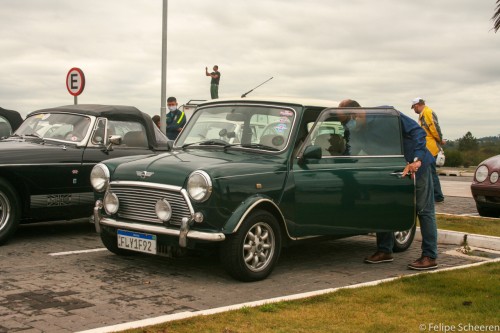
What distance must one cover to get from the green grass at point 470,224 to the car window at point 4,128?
692 centimetres

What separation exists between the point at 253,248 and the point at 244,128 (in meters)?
1.57

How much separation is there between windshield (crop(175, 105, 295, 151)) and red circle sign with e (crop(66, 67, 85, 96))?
8.51 m

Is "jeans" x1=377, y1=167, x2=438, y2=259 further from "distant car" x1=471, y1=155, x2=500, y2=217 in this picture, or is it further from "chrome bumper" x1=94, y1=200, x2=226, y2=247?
"distant car" x1=471, y1=155, x2=500, y2=217

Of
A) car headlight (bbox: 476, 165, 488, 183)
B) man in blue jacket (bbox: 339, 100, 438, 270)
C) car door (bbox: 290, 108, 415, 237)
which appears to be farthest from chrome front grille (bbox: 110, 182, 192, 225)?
car headlight (bbox: 476, 165, 488, 183)

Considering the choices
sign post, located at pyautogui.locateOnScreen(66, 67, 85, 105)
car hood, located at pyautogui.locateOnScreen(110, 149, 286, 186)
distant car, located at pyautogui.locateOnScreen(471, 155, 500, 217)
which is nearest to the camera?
car hood, located at pyautogui.locateOnScreen(110, 149, 286, 186)

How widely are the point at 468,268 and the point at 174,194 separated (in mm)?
3329

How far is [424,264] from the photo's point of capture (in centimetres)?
774

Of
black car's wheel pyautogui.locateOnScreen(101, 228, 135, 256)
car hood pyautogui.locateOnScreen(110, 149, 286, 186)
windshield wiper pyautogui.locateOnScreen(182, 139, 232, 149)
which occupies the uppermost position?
windshield wiper pyautogui.locateOnScreen(182, 139, 232, 149)

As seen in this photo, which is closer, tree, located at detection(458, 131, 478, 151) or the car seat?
the car seat

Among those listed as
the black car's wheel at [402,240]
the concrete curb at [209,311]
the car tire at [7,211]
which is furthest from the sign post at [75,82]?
the concrete curb at [209,311]

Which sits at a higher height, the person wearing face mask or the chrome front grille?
the person wearing face mask

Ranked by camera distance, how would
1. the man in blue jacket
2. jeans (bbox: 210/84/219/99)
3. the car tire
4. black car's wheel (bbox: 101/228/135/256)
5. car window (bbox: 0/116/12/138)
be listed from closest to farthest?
the man in blue jacket < black car's wheel (bbox: 101/228/135/256) < the car tire < car window (bbox: 0/116/12/138) < jeans (bbox: 210/84/219/99)

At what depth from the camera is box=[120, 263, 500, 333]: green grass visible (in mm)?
5133

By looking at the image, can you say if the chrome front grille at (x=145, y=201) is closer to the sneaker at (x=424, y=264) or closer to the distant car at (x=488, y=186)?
the sneaker at (x=424, y=264)
